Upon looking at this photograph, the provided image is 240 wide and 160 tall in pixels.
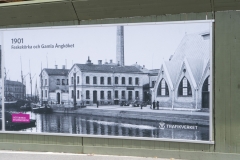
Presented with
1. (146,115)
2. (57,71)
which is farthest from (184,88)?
(57,71)

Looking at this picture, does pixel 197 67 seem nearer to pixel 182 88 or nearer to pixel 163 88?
pixel 182 88

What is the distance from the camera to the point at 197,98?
18.6ft

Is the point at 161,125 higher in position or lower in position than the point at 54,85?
lower

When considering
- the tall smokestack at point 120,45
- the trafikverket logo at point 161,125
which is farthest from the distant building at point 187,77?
the tall smokestack at point 120,45

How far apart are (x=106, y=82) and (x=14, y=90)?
208 cm

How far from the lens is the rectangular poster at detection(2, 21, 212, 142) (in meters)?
5.70

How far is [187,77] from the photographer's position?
5719 mm

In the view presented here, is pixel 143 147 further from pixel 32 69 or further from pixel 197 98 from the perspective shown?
pixel 32 69

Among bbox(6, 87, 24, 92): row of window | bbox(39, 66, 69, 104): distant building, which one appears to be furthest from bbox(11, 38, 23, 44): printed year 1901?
bbox(6, 87, 24, 92): row of window

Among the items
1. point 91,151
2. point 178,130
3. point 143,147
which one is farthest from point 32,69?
point 178,130

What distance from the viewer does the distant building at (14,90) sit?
6.56 metres

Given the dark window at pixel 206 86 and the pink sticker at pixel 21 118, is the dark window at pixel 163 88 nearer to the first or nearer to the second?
the dark window at pixel 206 86

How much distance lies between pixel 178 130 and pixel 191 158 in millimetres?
583

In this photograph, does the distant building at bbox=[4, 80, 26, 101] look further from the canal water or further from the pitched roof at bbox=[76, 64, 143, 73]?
the pitched roof at bbox=[76, 64, 143, 73]
